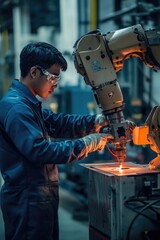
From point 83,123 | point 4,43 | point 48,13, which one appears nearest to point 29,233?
point 83,123

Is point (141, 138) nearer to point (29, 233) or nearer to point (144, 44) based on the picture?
point (144, 44)

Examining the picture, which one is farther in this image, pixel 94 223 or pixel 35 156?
pixel 94 223

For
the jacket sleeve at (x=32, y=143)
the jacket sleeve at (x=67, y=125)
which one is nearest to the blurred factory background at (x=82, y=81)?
the jacket sleeve at (x=67, y=125)

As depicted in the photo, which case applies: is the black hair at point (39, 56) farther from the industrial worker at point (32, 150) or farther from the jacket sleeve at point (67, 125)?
the jacket sleeve at point (67, 125)

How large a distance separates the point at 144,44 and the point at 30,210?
1261 mm

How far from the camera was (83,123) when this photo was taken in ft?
10.6

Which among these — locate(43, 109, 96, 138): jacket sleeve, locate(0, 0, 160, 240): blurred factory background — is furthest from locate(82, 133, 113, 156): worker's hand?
locate(0, 0, 160, 240): blurred factory background

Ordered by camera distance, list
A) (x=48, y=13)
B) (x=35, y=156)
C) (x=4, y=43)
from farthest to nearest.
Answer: (x=4, y=43), (x=48, y=13), (x=35, y=156)

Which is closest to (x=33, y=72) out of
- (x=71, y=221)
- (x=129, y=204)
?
(x=129, y=204)

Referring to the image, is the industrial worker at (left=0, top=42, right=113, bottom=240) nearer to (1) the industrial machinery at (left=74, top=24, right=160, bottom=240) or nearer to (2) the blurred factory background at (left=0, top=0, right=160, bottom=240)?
(1) the industrial machinery at (left=74, top=24, right=160, bottom=240)

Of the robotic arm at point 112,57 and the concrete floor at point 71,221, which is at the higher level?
the robotic arm at point 112,57

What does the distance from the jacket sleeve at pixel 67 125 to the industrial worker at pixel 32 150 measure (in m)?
0.33

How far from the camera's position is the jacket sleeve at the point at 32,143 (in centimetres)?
262

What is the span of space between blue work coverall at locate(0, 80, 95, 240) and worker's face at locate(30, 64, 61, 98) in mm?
61
